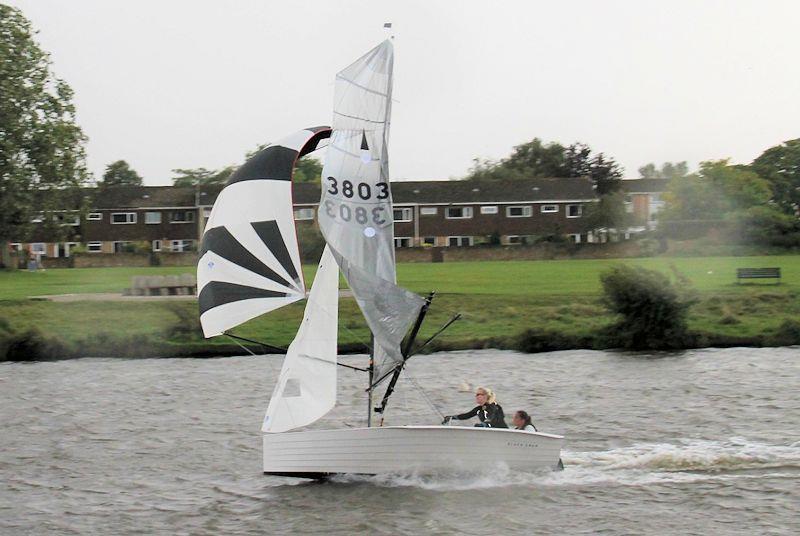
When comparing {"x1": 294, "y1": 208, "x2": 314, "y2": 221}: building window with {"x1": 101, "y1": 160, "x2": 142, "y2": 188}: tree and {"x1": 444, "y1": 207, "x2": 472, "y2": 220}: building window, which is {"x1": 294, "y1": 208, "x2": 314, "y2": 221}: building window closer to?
{"x1": 444, "y1": 207, "x2": 472, "y2": 220}: building window

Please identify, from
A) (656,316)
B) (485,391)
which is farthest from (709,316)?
(485,391)

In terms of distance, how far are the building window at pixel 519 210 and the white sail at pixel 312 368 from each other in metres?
77.2

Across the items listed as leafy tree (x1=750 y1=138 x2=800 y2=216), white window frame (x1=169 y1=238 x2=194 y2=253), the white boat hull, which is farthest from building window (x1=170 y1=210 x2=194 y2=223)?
the white boat hull

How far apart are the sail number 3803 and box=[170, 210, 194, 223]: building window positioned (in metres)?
80.7

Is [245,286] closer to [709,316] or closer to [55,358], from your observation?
[55,358]

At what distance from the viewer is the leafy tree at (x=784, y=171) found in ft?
355

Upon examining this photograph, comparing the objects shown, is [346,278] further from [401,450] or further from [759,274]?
[759,274]

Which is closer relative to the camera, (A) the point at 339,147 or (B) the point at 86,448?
(A) the point at 339,147

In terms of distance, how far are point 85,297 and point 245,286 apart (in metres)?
37.6

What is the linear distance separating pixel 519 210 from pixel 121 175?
240 feet

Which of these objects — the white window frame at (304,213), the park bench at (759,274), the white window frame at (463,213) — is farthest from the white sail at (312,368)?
the white window frame at (463,213)

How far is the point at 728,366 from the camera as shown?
40031 mm

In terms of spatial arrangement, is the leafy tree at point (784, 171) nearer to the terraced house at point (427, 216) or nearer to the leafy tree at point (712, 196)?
the leafy tree at point (712, 196)

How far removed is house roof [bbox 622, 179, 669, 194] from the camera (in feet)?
366
